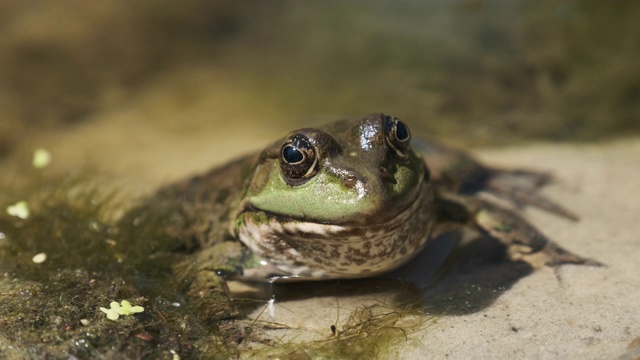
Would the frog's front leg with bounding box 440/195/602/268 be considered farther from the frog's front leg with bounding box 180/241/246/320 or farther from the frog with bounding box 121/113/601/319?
the frog's front leg with bounding box 180/241/246/320

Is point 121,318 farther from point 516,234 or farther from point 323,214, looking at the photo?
point 516,234

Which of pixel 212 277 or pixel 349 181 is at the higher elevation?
pixel 349 181

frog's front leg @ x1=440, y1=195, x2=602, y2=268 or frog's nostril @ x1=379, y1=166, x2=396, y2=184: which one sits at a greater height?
frog's nostril @ x1=379, y1=166, x2=396, y2=184

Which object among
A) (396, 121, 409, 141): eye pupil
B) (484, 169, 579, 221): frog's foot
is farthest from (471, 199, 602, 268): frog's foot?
(396, 121, 409, 141): eye pupil

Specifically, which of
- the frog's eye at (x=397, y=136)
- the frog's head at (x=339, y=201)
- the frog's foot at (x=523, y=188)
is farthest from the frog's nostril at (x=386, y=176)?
the frog's foot at (x=523, y=188)

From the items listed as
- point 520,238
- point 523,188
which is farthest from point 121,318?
point 523,188

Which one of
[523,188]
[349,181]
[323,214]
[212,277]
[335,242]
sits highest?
[349,181]
